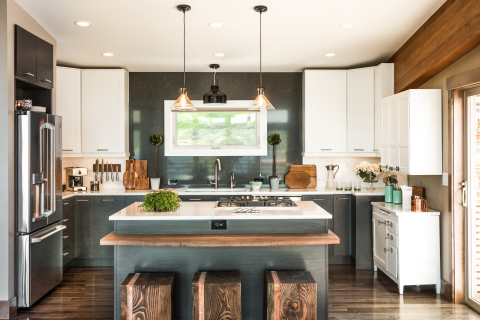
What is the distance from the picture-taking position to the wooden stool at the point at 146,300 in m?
2.68

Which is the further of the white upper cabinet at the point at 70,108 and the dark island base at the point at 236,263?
the white upper cabinet at the point at 70,108

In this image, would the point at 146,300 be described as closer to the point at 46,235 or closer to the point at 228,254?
the point at 228,254

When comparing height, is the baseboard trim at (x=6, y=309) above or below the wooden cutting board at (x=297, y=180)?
below

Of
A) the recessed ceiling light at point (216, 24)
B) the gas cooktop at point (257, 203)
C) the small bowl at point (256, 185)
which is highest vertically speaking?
the recessed ceiling light at point (216, 24)

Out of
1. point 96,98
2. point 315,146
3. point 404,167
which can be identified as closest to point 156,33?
point 96,98

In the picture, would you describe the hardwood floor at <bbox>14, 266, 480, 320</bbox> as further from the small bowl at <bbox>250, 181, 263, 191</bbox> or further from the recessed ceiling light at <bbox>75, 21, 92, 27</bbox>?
the recessed ceiling light at <bbox>75, 21, 92, 27</bbox>

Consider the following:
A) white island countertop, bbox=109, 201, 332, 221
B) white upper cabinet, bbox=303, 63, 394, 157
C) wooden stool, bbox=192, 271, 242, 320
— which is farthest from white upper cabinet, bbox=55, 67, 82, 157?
wooden stool, bbox=192, 271, 242, 320

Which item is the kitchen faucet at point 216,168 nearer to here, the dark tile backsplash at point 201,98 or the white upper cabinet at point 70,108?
the dark tile backsplash at point 201,98

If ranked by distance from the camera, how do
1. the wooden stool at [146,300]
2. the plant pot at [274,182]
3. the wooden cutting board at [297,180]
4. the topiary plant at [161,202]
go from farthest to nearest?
the wooden cutting board at [297,180], the plant pot at [274,182], the topiary plant at [161,202], the wooden stool at [146,300]

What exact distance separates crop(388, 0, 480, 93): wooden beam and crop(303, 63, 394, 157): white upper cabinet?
574 mm

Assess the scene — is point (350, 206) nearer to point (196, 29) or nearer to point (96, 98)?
point (196, 29)

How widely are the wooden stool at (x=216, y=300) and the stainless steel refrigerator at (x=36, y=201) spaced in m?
1.76

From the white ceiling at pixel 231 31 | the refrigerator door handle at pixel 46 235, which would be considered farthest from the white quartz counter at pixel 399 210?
the refrigerator door handle at pixel 46 235

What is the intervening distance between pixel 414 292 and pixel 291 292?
1.99 m
